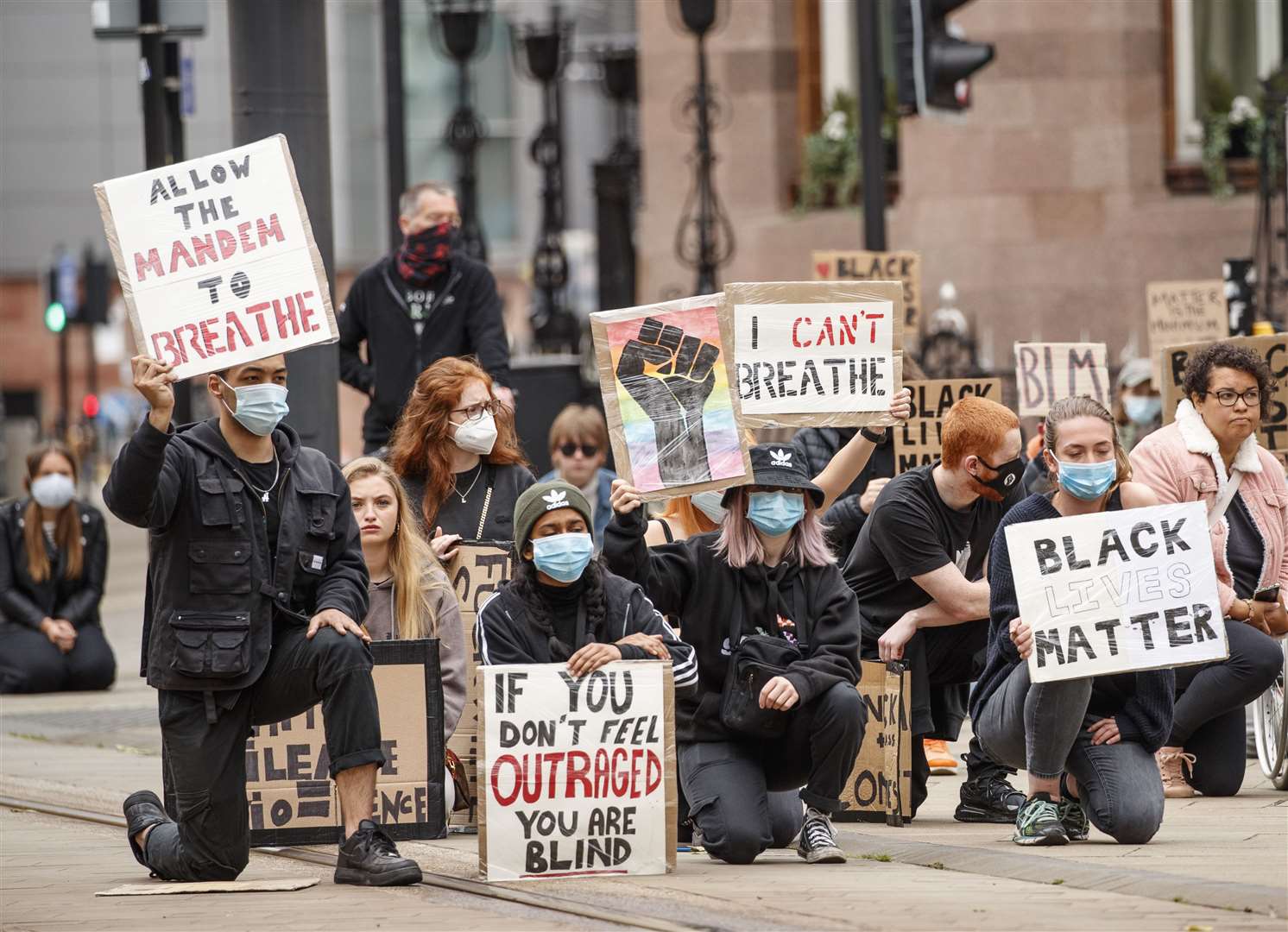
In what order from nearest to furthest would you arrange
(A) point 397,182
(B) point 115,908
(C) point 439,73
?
(B) point 115,908 < (A) point 397,182 < (C) point 439,73

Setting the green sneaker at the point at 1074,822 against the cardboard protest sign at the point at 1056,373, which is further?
the cardboard protest sign at the point at 1056,373

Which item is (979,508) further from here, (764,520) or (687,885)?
(687,885)

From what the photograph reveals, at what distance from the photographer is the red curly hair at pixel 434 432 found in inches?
360

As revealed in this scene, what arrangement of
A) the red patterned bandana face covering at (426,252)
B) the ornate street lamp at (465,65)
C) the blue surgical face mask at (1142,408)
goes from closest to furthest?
the red patterned bandana face covering at (426,252) → the blue surgical face mask at (1142,408) → the ornate street lamp at (465,65)

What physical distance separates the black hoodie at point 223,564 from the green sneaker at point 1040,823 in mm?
2374

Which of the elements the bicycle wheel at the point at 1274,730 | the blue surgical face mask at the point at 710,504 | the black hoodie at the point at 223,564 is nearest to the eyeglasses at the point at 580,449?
the blue surgical face mask at the point at 710,504

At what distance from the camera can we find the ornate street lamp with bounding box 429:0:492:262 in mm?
19891

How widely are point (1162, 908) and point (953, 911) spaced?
59cm

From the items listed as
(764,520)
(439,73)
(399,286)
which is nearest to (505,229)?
(439,73)

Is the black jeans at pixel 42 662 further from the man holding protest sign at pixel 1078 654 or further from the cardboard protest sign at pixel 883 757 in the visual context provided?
Result: the man holding protest sign at pixel 1078 654

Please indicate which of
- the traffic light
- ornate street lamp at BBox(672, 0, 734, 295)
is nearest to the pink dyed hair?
the traffic light

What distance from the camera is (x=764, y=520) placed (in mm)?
7945

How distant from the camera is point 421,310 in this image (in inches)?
447

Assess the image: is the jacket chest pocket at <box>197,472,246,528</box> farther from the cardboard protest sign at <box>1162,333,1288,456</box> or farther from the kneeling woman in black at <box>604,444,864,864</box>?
the cardboard protest sign at <box>1162,333,1288,456</box>
